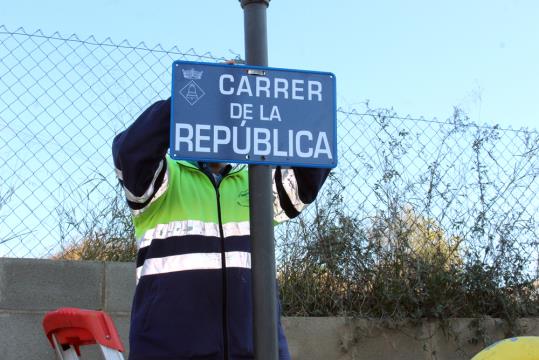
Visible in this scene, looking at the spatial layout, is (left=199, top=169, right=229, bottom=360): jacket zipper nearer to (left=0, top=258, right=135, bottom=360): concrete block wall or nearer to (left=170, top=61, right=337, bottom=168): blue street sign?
(left=170, top=61, right=337, bottom=168): blue street sign

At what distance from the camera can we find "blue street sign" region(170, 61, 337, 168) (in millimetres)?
1773

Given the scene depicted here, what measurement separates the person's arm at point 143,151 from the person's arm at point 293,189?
0.45 m

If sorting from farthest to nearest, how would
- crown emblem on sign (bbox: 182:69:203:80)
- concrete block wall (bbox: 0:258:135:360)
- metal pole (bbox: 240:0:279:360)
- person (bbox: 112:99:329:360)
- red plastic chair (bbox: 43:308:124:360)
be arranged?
concrete block wall (bbox: 0:258:135:360) → person (bbox: 112:99:329:360) → red plastic chair (bbox: 43:308:124:360) → crown emblem on sign (bbox: 182:69:203:80) → metal pole (bbox: 240:0:279:360)

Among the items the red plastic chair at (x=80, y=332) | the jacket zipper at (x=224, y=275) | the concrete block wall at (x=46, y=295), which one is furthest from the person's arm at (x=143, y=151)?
Result: the concrete block wall at (x=46, y=295)

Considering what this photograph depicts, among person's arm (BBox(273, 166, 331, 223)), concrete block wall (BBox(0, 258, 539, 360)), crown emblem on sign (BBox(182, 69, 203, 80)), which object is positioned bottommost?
concrete block wall (BBox(0, 258, 539, 360))

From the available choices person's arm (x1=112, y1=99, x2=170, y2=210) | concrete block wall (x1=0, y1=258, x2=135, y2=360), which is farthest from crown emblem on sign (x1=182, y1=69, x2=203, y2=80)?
concrete block wall (x1=0, y1=258, x2=135, y2=360)

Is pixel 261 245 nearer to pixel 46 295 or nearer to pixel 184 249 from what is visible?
pixel 184 249

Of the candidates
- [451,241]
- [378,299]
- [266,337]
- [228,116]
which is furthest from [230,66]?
[451,241]

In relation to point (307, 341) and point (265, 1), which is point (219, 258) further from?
point (307, 341)

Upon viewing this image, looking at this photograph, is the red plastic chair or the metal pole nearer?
the metal pole

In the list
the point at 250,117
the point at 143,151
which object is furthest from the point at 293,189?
the point at 250,117

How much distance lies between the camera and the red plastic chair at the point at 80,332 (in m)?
2.01

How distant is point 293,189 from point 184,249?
48cm

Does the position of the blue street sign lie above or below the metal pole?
above
